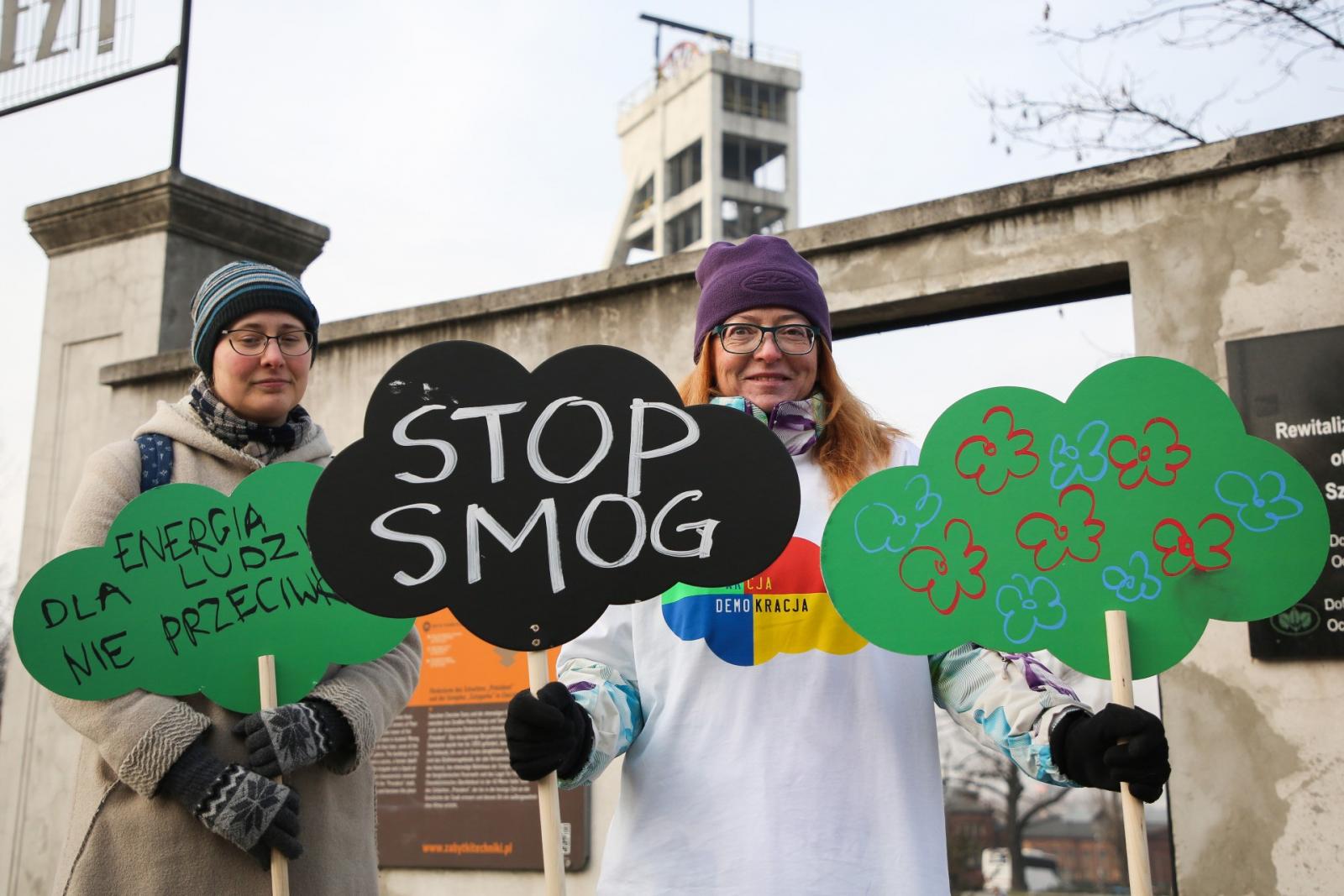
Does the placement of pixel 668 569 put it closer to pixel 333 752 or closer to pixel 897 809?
pixel 897 809

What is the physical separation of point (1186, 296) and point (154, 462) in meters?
3.22

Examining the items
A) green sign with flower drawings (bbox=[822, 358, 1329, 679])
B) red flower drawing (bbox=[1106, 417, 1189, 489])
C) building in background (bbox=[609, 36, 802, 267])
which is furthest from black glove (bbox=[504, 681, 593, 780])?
building in background (bbox=[609, 36, 802, 267])

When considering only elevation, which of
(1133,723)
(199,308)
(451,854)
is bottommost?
(451,854)

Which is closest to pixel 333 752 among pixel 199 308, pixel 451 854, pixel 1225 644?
pixel 199 308

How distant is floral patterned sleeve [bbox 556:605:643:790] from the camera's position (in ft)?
6.47

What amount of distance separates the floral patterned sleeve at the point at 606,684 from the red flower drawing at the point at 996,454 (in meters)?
0.60

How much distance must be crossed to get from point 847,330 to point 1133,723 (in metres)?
3.47

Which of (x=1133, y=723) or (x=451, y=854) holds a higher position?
(x=1133, y=723)

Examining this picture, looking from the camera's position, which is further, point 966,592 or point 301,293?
point 301,293

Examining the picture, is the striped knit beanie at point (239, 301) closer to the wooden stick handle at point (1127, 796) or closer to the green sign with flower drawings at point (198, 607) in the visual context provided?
the green sign with flower drawings at point (198, 607)

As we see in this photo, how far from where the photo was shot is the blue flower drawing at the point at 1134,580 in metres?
1.91

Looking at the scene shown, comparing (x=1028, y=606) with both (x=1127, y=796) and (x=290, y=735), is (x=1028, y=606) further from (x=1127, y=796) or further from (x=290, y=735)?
(x=290, y=735)

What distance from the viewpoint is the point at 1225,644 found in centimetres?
Result: 402

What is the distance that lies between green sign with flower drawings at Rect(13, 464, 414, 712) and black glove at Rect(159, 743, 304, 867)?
0.11 metres
